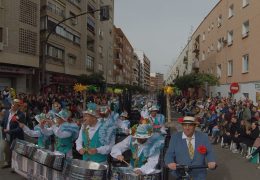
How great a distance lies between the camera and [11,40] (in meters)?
28.3

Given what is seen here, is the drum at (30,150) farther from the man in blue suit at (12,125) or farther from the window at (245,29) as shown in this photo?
the window at (245,29)

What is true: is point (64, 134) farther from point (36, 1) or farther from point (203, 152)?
point (36, 1)

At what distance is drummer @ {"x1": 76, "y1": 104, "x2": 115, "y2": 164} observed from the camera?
6.35 meters

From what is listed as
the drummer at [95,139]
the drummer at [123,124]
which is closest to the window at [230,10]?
the drummer at [123,124]

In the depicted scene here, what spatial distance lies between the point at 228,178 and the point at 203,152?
194 inches

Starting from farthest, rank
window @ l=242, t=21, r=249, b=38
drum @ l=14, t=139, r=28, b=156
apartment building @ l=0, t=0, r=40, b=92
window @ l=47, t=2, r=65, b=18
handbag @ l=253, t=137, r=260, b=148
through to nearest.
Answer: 1. window @ l=47, t=2, r=65, b=18
2. window @ l=242, t=21, r=249, b=38
3. apartment building @ l=0, t=0, r=40, b=92
4. handbag @ l=253, t=137, r=260, b=148
5. drum @ l=14, t=139, r=28, b=156

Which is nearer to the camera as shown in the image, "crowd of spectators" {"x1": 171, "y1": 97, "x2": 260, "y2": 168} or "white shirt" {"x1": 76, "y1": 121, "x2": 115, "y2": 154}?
"white shirt" {"x1": 76, "y1": 121, "x2": 115, "y2": 154}

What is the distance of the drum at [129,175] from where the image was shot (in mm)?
5234

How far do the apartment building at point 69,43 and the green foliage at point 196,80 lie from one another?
1200 centimetres

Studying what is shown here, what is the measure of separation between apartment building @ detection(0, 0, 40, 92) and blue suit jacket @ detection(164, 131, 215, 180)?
23.3 metres

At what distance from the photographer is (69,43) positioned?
42281mm

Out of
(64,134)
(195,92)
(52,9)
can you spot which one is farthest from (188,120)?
(195,92)

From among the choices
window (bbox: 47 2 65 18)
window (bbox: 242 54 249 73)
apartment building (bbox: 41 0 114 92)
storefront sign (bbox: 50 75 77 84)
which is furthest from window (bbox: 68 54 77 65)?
window (bbox: 242 54 249 73)

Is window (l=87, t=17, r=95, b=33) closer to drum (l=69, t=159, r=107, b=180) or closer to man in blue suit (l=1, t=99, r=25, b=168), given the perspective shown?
man in blue suit (l=1, t=99, r=25, b=168)
